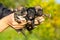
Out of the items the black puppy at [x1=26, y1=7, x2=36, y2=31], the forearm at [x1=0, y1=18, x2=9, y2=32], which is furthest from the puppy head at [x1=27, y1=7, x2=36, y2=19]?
the forearm at [x1=0, y1=18, x2=9, y2=32]

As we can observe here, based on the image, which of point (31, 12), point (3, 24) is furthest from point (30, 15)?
point (3, 24)

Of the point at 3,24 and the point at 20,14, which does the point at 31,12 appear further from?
the point at 3,24

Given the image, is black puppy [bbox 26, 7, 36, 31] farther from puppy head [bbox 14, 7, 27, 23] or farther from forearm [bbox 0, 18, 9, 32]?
forearm [bbox 0, 18, 9, 32]

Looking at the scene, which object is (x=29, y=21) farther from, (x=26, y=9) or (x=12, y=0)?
(x=12, y=0)

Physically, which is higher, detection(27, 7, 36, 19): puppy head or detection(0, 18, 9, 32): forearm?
detection(27, 7, 36, 19): puppy head

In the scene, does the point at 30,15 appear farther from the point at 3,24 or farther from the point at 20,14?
the point at 3,24

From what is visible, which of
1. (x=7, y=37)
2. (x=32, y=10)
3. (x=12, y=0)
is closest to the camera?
(x=32, y=10)

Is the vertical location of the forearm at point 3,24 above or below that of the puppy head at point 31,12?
below

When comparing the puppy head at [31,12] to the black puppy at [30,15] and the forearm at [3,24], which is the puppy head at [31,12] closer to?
the black puppy at [30,15]

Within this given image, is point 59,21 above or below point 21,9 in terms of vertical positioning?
below

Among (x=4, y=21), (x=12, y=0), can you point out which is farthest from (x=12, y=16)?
(x=12, y=0)

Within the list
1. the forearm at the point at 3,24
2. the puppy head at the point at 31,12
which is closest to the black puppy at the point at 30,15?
the puppy head at the point at 31,12
